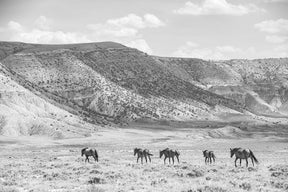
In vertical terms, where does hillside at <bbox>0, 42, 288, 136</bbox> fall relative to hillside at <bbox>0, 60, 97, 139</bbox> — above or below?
above

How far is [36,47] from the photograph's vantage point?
577 ft

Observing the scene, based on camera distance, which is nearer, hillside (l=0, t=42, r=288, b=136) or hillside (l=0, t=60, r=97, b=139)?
hillside (l=0, t=60, r=97, b=139)

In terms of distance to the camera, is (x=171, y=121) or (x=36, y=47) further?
(x=36, y=47)

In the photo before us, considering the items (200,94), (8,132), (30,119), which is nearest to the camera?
(8,132)

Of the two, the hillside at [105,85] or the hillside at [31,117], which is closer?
the hillside at [31,117]

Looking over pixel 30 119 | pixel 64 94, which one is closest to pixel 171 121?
pixel 64 94

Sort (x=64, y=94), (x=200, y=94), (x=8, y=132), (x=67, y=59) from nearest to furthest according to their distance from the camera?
(x=8, y=132) < (x=64, y=94) < (x=67, y=59) < (x=200, y=94)

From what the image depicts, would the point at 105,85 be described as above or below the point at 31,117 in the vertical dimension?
above

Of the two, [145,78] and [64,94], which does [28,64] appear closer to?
[64,94]

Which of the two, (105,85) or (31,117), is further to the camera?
(105,85)

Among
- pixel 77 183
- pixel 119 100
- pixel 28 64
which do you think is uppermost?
pixel 28 64

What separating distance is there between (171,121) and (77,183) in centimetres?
10888

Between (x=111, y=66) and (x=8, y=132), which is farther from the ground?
(x=111, y=66)

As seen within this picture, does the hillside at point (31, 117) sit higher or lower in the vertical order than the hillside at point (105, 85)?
lower
